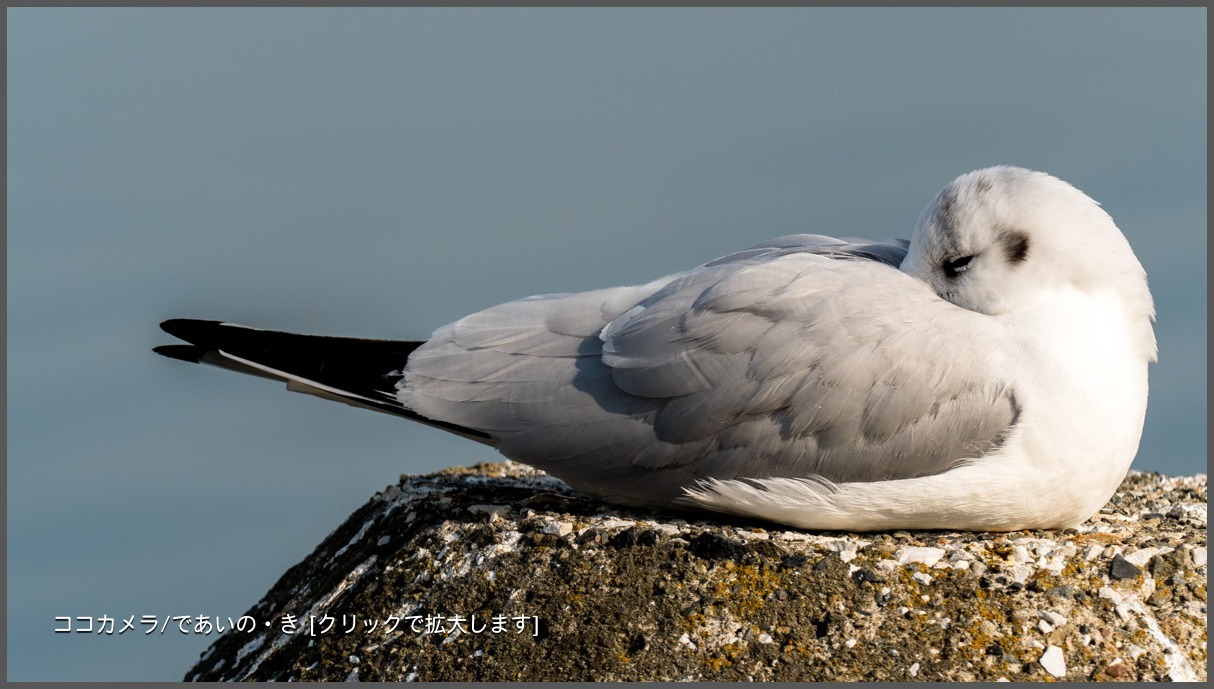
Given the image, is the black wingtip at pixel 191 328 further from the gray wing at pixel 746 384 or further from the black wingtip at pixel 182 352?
the gray wing at pixel 746 384

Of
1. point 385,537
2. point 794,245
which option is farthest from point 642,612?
point 794,245

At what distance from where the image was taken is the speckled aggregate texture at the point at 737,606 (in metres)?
5.77

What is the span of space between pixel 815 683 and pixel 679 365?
1.67 metres

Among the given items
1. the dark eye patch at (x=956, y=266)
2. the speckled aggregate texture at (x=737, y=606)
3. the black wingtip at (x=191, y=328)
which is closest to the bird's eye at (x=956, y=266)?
the dark eye patch at (x=956, y=266)

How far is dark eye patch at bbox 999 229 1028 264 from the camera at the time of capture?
6.51m

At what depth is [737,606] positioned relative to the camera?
6.01 metres

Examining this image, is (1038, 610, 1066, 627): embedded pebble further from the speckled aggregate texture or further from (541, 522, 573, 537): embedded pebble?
(541, 522, 573, 537): embedded pebble

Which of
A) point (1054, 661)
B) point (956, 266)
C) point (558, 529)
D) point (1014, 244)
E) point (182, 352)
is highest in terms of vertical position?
point (1014, 244)

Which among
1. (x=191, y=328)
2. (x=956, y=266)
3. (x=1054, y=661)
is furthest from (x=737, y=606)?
(x=191, y=328)

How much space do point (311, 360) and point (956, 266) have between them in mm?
3281

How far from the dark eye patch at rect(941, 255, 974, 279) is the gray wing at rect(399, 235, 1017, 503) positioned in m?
0.14

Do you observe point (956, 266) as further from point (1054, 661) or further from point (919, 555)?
point (1054, 661)

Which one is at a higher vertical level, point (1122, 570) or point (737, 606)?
point (1122, 570)

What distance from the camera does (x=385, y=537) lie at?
23.7 ft
